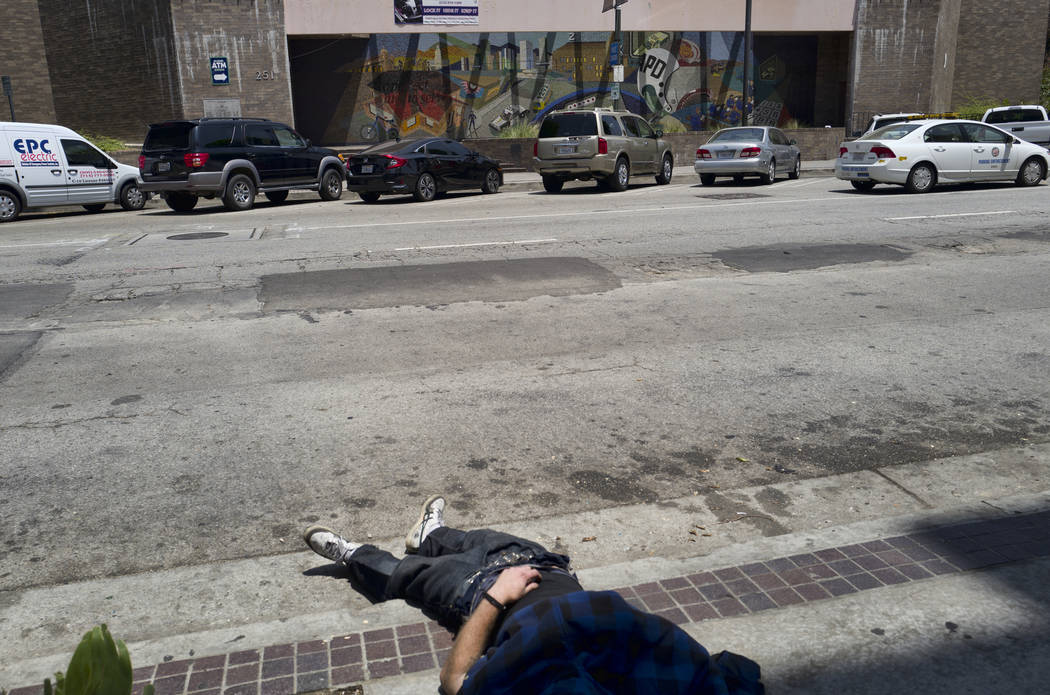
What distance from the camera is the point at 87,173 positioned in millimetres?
17938

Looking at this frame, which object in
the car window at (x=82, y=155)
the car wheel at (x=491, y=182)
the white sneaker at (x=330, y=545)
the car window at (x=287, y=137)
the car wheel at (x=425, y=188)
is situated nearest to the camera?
the white sneaker at (x=330, y=545)

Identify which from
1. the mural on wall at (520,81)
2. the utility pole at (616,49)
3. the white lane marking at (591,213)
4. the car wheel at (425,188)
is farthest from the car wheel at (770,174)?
the car wheel at (425,188)

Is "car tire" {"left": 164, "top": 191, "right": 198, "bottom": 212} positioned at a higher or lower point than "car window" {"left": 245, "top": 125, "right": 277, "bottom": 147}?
lower

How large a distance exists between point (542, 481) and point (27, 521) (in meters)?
2.48

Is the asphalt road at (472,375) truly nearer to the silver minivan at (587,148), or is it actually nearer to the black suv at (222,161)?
the black suv at (222,161)

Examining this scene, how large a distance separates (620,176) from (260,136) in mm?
8339

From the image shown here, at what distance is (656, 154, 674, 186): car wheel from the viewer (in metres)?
22.8

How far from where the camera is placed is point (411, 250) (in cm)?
1161

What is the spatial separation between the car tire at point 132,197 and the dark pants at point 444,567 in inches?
686

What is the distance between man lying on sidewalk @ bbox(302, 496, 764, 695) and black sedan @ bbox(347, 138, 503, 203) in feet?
54.8

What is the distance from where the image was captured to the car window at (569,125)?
20.4 m

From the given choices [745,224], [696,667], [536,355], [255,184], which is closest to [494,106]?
[255,184]

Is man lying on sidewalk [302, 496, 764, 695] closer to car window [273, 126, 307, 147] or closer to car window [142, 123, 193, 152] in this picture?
car window [142, 123, 193, 152]

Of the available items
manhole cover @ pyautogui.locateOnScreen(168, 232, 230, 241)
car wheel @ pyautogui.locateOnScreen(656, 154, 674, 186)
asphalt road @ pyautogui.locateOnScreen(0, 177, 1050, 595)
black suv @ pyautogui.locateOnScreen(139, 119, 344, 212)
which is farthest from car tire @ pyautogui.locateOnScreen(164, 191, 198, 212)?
car wheel @ pyautogui.locateOnScreen(656, 154, 674, 186)
